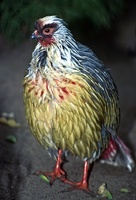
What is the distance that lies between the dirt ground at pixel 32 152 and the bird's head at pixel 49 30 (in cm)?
115

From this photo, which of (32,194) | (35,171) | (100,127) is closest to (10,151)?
(35,171)

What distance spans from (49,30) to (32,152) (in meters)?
1.47

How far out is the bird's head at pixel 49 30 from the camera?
323 cm

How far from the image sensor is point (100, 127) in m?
3.62

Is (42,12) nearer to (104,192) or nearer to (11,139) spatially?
(11,139)

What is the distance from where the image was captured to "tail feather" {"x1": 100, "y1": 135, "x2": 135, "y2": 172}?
13.4 ft

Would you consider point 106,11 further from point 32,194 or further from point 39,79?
point 32,194

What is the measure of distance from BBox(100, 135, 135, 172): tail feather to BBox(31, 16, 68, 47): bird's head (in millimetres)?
1216

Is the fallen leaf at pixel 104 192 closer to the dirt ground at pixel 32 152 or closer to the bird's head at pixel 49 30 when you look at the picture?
the dirt ground at pixel 32 152

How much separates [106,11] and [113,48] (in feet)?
8.32

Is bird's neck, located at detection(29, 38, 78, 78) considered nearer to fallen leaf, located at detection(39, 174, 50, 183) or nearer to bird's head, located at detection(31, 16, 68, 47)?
bird's head, located at detection(31, 16, 68, 47)

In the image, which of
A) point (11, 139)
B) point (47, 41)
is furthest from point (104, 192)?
point (47, 41)

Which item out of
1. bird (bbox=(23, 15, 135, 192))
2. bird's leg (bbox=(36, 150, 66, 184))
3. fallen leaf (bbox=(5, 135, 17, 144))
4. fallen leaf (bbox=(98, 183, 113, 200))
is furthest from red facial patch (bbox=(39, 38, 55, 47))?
fallen leaf (bbox=(5, 135, 17, 144))

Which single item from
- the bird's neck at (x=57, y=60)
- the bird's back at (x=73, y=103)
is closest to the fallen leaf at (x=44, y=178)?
the bird's back at (x=73, y=103)
